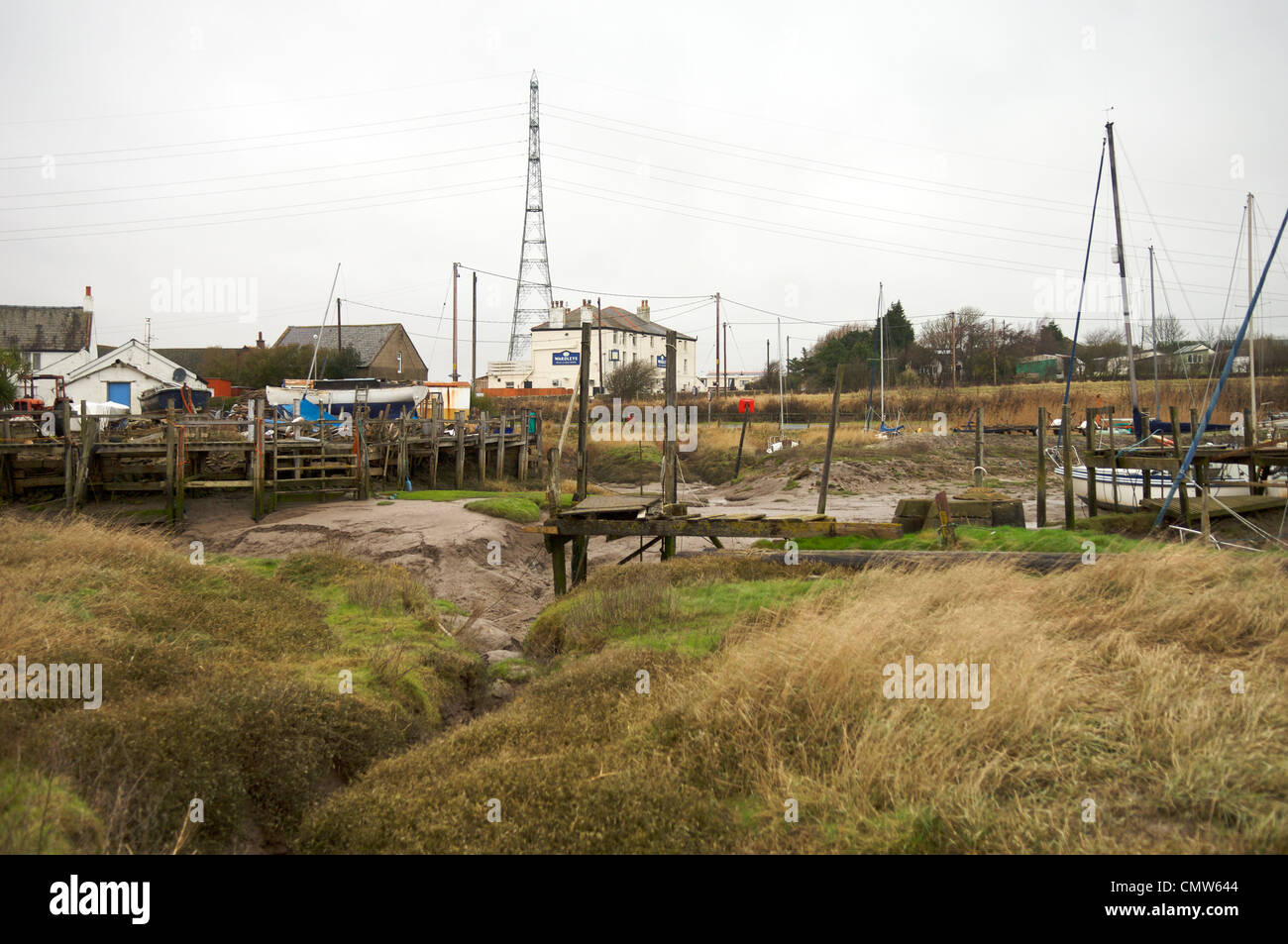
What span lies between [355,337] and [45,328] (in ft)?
67.3

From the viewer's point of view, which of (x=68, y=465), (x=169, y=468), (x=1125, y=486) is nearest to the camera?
(x=1125, y=486)

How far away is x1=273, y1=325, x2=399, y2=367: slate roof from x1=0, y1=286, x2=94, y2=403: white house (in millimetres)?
12678

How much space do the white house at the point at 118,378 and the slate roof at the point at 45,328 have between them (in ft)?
52.4

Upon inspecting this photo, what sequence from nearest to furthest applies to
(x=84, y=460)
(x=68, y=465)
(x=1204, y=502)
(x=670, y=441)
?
(x=1204, y=502)
(x=670, y=441)
(x=68, y=465)
(x=84, y=460)

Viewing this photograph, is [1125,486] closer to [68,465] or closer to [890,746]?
[890,746]

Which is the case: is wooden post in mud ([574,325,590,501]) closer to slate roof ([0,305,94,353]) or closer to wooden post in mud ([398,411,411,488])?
wooden post in mud ([398,411,411,488])

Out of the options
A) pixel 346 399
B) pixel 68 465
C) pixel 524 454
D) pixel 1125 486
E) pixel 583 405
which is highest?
pixel 346 399

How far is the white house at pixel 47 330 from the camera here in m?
57.3

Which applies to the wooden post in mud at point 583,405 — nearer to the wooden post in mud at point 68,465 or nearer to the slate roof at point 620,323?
the wooden post in mud at point 68,465

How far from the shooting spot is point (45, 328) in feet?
193

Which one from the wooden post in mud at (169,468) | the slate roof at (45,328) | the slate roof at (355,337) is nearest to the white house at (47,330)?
the slate roof at (45,328)

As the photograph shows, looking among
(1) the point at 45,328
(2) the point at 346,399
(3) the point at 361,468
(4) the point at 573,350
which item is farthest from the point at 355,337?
(3) the point at 361,468
